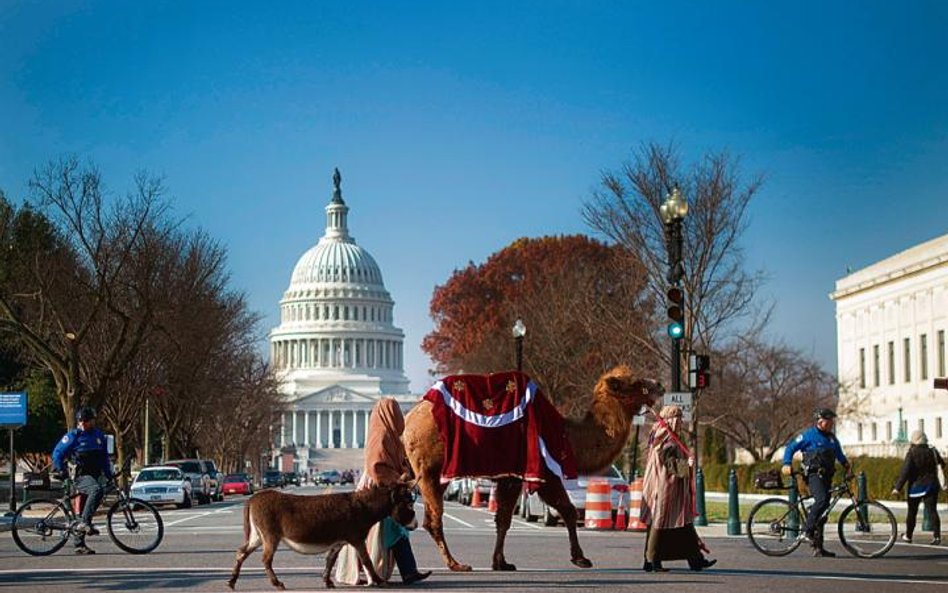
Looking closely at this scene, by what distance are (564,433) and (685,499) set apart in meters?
1.62

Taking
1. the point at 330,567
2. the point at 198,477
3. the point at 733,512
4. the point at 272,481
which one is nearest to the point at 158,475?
the point at 198,477

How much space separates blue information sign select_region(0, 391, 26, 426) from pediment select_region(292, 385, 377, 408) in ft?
506

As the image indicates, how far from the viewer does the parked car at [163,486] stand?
4922 cm

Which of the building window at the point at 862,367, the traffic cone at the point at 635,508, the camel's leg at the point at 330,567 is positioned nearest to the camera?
the camel's leg at the point at 330,567

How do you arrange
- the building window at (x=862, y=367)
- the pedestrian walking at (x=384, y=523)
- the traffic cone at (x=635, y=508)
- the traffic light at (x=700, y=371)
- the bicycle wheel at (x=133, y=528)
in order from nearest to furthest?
the pedestrian walking at (x=384, y=523) < the bicycle wheel at (x=133, y=528) < the traffic light at (x=700, y=371) < the traffic cone at (x=635, y=508) < the building window at (x=862, y=367)

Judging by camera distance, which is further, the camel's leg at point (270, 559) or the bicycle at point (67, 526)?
the bicycle at point (67, 526)

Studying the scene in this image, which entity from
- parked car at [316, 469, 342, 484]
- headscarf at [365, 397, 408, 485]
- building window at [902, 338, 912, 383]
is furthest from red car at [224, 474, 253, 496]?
headscarf at [365, 397, 408, 485]

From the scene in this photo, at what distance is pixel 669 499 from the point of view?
1747cm

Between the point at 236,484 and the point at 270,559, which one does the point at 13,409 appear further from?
the point at 236,484

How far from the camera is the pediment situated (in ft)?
650

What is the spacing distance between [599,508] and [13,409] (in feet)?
60.9

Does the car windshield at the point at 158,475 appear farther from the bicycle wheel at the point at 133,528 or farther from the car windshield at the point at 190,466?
the bicycle wheel at the point at 133,528

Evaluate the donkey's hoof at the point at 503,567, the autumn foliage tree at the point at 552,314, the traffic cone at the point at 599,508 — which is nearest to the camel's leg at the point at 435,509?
the donkey's hoof at the point at 503,567

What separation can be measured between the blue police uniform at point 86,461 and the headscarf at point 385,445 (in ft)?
21.2
